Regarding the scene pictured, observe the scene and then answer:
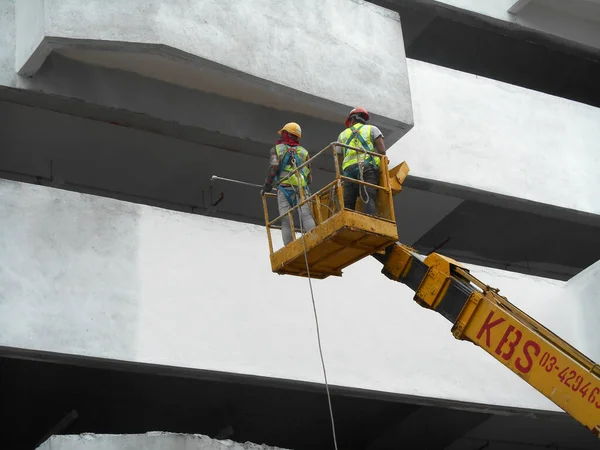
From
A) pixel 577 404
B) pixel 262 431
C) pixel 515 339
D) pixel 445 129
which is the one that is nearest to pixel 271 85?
pixel 445 129

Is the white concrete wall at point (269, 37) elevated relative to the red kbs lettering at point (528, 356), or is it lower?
elevated

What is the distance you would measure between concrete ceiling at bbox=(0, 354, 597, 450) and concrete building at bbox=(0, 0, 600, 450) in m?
0.04

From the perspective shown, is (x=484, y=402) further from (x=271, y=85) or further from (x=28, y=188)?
(x=28, y=188)

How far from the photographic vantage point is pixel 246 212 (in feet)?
57.1

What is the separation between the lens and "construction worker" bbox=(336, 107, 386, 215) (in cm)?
1014

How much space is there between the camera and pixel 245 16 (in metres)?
12.9

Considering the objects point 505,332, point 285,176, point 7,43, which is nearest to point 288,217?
point 285,176

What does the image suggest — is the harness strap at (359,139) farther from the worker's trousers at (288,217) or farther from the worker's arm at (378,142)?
the worker's trousers at (288,217)

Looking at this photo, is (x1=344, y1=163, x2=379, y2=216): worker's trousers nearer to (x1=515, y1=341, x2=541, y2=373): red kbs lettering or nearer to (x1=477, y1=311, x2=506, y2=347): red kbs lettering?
(x1=477, y1=311, x2=506, y2=347): red kbs lettering

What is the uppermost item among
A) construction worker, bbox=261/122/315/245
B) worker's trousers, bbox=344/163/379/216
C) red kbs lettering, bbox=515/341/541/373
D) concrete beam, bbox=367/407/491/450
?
worker's trousers, bbox=344/163/379/216

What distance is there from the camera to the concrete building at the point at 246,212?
12352 millimetres

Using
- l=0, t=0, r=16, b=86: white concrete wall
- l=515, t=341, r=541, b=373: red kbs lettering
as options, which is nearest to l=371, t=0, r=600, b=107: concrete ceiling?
l=0, t=0, r=16, b=86: white concrete wall

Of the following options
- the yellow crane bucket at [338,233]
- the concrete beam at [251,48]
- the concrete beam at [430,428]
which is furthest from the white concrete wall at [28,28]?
the concrete beam at [430,428]

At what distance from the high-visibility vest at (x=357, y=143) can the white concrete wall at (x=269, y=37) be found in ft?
8.28
